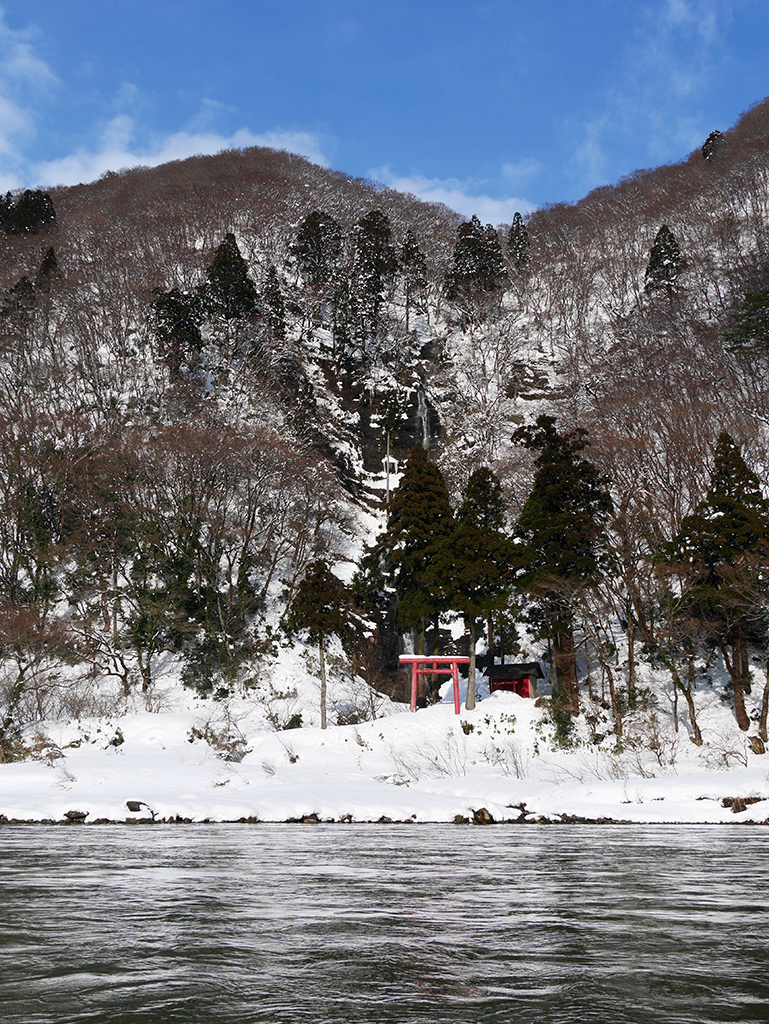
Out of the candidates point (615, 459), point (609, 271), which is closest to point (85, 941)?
point (615, 459)

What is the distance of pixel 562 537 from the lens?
33031mm

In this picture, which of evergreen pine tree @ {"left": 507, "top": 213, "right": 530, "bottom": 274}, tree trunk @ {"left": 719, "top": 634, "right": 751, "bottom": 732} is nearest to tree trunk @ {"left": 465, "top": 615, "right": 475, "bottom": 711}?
tree trunk @ {"left": 719, "top": 634, "right": 751, "bottom": 732}

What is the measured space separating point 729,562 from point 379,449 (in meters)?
33.2

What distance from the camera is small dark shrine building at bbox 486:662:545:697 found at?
36125 mm

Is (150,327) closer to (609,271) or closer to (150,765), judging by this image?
(150,765)

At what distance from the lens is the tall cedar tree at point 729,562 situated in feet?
94.0

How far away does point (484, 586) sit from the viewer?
34.4 meters

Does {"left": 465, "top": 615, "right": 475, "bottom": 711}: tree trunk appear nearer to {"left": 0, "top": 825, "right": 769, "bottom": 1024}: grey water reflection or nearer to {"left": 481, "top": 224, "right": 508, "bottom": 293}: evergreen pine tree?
{"left": 0, "top": 825, "right": 769, "bottom": 1024}: grey water reflection

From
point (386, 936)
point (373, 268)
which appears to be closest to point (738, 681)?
point (386, 936)

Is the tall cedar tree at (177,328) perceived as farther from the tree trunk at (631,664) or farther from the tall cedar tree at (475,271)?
the tree trunk at (631,664)

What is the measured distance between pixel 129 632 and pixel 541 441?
2279cm

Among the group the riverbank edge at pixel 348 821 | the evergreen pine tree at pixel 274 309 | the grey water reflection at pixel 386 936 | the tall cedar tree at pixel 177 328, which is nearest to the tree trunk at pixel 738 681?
the riverbank edge at pixel 348 821

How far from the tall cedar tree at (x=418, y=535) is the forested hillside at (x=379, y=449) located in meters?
0.20

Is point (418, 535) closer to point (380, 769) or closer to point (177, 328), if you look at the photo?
point (380, 769)
